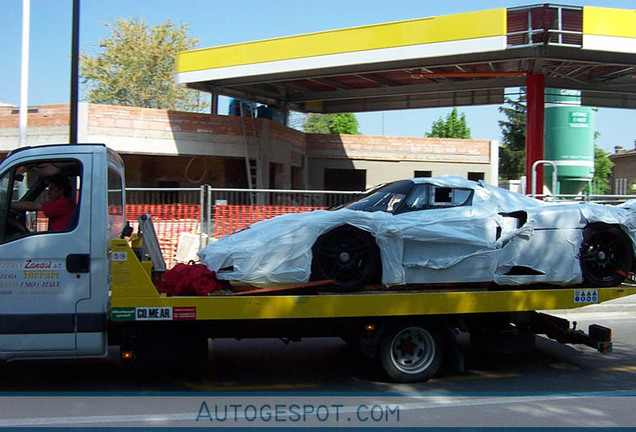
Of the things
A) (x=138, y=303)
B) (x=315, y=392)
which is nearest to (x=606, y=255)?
(x=315, y=392)

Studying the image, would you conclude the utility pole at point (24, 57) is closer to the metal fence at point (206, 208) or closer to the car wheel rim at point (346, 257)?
the metal fence at point (206, 208)

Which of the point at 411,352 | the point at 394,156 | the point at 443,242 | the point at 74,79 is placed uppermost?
the point at 394,156

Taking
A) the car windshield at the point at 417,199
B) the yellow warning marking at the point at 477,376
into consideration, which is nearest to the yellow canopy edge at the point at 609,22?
→ the car windshield at the point at 417,199

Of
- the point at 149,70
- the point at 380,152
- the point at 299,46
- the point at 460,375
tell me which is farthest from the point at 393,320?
the point at 149,70

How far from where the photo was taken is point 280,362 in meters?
6.70

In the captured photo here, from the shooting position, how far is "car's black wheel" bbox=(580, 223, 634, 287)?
612 cm

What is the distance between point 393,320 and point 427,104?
2064 centimetres

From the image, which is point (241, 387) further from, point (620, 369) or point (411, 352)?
point (620, 369)

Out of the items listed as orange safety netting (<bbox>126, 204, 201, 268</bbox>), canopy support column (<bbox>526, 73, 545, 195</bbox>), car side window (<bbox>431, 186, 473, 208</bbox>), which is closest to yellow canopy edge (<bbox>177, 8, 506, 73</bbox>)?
canopy support column (<bbox>526, 73, 545, 195</bbox>)

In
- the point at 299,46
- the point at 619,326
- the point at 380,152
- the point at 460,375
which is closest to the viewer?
the point at 460,375

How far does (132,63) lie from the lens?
132 ft

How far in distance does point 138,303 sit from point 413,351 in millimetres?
2749

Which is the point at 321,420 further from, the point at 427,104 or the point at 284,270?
the point at 427,104

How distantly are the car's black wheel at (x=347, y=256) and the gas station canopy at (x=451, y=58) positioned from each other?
1160 cm
